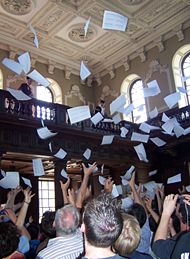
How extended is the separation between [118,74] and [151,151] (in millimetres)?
5262

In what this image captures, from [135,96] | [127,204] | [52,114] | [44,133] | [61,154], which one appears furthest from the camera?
[135,96]

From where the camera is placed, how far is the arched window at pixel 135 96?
50.3ft

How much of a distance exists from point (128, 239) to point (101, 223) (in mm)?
521

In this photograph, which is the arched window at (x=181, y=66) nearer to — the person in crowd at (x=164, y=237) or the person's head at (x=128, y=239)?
the person in crowd at (x=164, y=237)

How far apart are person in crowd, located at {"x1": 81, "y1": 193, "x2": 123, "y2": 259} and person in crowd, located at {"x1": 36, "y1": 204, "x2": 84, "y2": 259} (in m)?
1.02

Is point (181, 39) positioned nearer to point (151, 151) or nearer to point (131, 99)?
point (131, 99)

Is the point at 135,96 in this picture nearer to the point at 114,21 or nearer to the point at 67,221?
the point at 114,21

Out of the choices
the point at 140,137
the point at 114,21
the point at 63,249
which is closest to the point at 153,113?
the point at 140,137

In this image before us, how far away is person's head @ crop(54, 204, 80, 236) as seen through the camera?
9.83ft

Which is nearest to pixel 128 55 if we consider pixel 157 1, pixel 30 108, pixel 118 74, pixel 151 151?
pixel 118 74

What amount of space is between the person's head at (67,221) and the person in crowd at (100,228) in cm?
111

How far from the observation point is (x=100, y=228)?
187cm

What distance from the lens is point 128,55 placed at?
16.2 metres

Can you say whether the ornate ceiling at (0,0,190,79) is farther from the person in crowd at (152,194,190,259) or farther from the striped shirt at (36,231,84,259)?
the person in crowd at (152,194,190,259)
